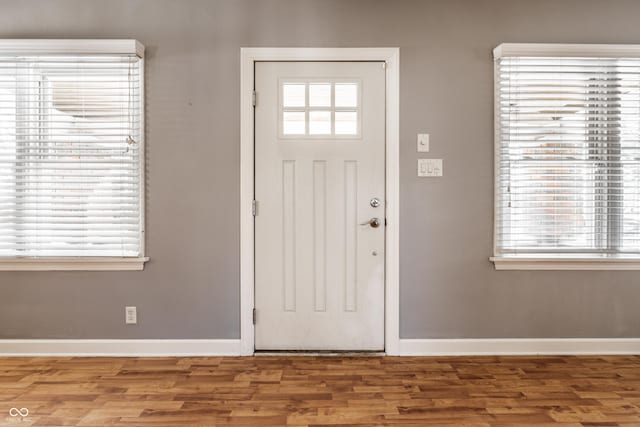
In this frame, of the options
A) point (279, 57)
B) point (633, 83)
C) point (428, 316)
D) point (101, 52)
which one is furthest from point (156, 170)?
point (633, 83)

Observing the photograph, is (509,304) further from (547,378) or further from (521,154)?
(521,154)

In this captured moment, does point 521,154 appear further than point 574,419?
Yes

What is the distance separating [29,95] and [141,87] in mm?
742

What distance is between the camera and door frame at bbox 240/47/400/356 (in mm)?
2939

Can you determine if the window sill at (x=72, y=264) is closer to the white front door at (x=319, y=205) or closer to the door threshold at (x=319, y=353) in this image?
the white front door at (x=319, y=205)

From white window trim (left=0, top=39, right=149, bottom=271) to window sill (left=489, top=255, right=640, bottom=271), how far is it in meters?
2.42

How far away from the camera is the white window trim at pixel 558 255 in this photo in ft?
9.43

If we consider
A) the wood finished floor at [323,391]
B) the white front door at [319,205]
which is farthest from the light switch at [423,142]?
the wood finished floor at [323,391]

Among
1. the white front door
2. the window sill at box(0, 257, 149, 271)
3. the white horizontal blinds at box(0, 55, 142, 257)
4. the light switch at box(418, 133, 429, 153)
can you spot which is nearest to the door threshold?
the white front door

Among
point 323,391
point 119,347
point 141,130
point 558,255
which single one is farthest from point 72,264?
point 558,255

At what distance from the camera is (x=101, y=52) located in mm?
2838

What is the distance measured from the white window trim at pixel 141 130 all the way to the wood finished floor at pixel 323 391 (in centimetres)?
61

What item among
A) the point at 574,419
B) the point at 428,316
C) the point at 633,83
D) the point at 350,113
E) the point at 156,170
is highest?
the point at 633,83

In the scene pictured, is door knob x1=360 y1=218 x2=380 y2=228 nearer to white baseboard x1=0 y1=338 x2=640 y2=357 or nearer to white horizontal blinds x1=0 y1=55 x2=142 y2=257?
white baseboard x1=0 y1=338 x2=640 y2=357
